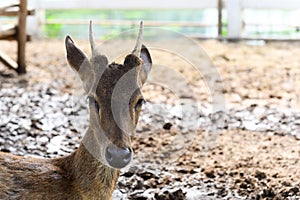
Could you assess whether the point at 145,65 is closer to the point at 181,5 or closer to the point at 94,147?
the point at 94,147

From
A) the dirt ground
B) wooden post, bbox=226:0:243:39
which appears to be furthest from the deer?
wooden post, bbox=226:0:243:39

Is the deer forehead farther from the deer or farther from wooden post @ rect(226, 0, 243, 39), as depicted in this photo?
wooden post @ rect(226, 0, 243, 39)

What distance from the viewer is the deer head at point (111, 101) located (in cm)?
380

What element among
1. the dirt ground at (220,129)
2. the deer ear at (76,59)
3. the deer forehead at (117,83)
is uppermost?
the deer ear at (76,59)

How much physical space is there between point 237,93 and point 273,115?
97 centimetres

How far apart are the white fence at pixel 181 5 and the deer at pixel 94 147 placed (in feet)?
23.6

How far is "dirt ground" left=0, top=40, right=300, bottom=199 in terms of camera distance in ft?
17.2

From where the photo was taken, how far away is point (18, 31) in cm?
876

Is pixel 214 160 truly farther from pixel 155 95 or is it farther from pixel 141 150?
pixel 155 95

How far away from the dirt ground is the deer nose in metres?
1.27

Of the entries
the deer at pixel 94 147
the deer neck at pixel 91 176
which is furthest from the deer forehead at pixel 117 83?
Result: the deer neck at pixel 91 176

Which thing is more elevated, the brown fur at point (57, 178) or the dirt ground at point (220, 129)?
the brown fur at point (57, 178)

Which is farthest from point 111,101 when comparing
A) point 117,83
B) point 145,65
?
point 145,65

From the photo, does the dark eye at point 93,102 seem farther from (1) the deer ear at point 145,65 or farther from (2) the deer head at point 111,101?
(1) the deer ear at point 145,65
